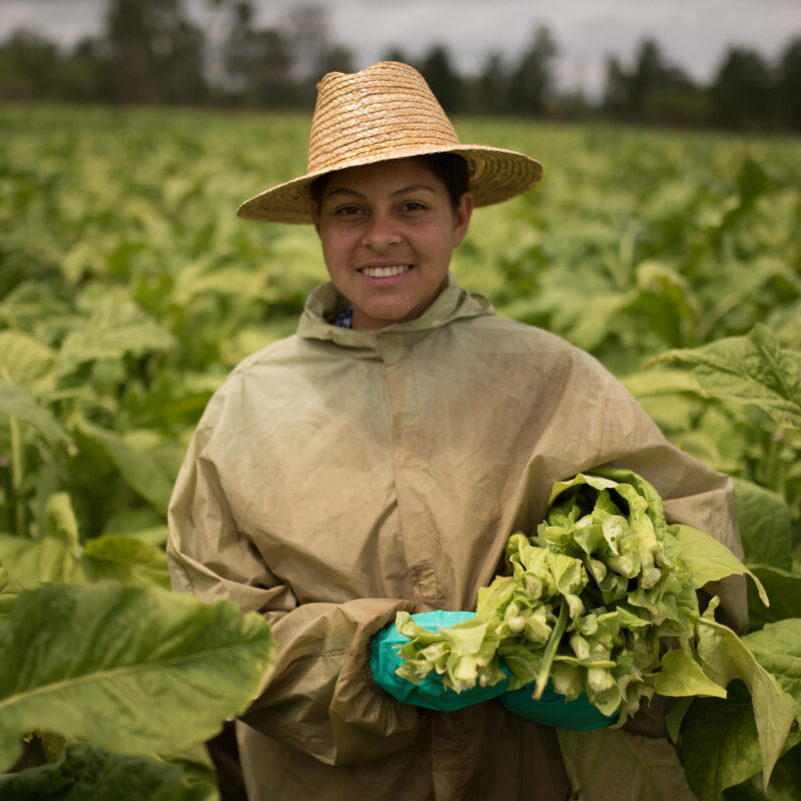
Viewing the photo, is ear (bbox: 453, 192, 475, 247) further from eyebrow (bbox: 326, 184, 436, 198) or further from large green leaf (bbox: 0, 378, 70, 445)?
large green leaf (bbox: 0, 378, 70, 445)

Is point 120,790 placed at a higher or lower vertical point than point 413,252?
lower

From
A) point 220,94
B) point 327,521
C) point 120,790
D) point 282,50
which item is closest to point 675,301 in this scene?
point 327,521

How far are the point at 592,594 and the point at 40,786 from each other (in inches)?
34.6

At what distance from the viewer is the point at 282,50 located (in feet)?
167

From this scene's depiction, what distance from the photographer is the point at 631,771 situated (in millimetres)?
1562

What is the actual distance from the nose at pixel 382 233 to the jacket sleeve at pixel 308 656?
2.16 feet

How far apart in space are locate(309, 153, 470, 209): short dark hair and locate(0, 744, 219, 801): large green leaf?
3.89 ft

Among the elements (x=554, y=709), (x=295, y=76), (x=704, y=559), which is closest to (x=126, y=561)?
(x=554, y=709)

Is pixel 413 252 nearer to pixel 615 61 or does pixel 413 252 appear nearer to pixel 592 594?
pixel 592 594

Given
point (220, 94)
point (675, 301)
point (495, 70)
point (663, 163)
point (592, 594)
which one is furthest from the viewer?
point (495, 70)

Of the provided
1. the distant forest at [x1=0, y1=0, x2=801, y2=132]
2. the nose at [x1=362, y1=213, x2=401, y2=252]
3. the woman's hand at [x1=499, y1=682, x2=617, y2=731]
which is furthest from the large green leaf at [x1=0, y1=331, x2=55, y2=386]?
the distant forest at [x1=0, y1=0, x2=801, y2=132]

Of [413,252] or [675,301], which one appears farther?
[675,301]

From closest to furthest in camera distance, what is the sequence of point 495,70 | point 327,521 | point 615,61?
point 327,521 → point 615,61 → point 495,70

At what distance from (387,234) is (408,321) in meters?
0.20
